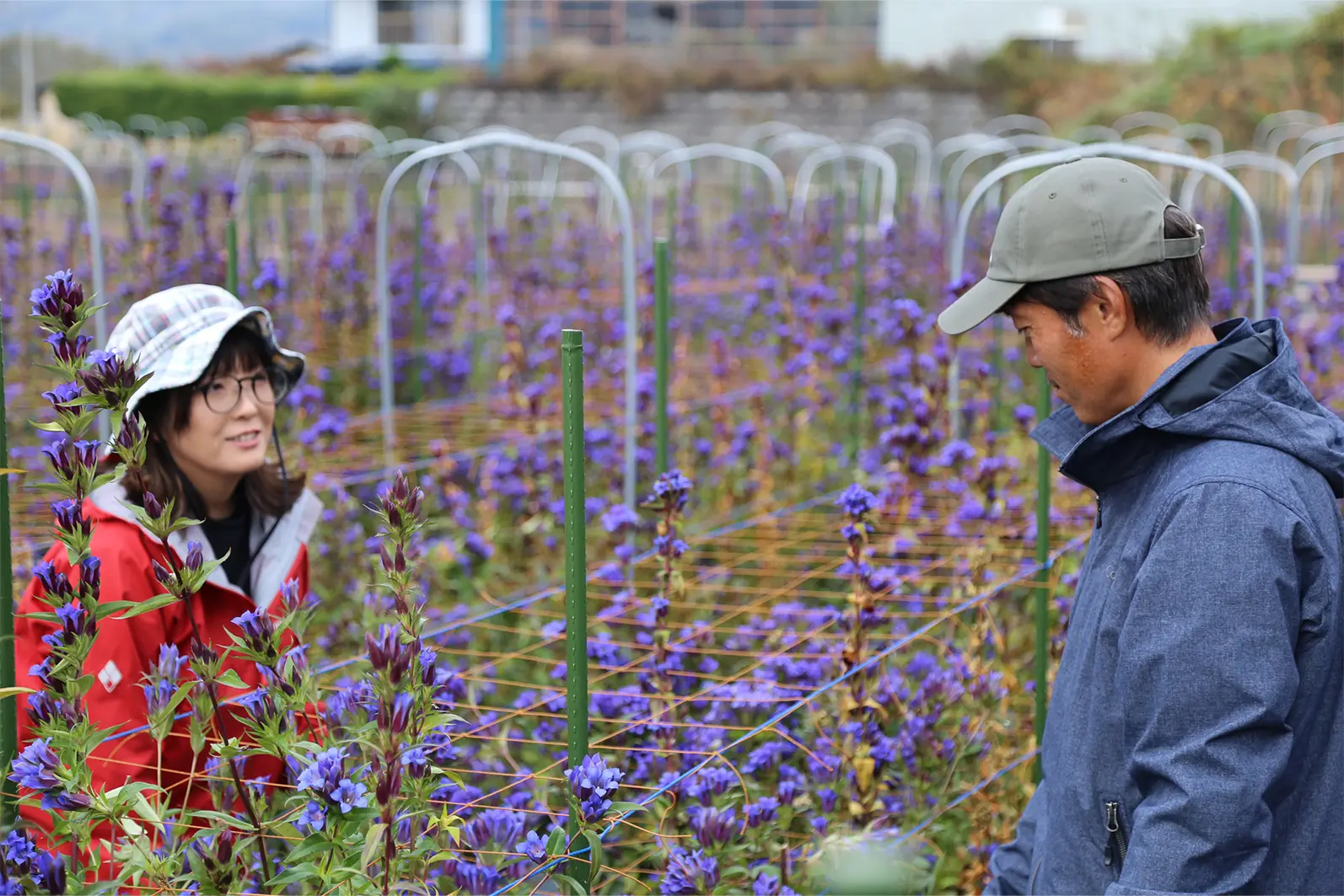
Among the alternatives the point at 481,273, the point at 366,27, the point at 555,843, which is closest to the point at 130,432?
the point at 555,843

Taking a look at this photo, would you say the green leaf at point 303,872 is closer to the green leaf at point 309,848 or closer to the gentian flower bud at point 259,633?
the green leaf at point 309,848

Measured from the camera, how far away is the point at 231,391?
2.16 metres

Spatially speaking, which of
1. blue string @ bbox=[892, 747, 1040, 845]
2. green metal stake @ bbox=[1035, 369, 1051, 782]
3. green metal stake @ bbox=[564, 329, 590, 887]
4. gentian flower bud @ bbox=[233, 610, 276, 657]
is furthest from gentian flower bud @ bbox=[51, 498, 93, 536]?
green metal stake @ bbox=[1035, 369, 1051, 782]

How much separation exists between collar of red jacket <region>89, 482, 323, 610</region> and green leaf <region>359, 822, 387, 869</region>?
928 mm

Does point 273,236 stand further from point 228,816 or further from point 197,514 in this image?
point 228,816

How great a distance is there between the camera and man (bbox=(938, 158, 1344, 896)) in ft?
4.45

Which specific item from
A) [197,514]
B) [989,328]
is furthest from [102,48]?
[197,514]

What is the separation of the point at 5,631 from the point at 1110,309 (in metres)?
1.33

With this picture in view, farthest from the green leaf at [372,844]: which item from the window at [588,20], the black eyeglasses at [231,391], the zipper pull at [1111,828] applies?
the window at [588,20]

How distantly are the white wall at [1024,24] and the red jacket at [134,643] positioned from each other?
2243cm

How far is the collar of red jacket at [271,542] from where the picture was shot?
83.0 inches

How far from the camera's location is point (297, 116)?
80.6ft

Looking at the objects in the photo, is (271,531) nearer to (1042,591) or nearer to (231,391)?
(231,391)

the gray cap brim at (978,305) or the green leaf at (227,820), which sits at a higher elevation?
the gray cap brim at (978,305)
